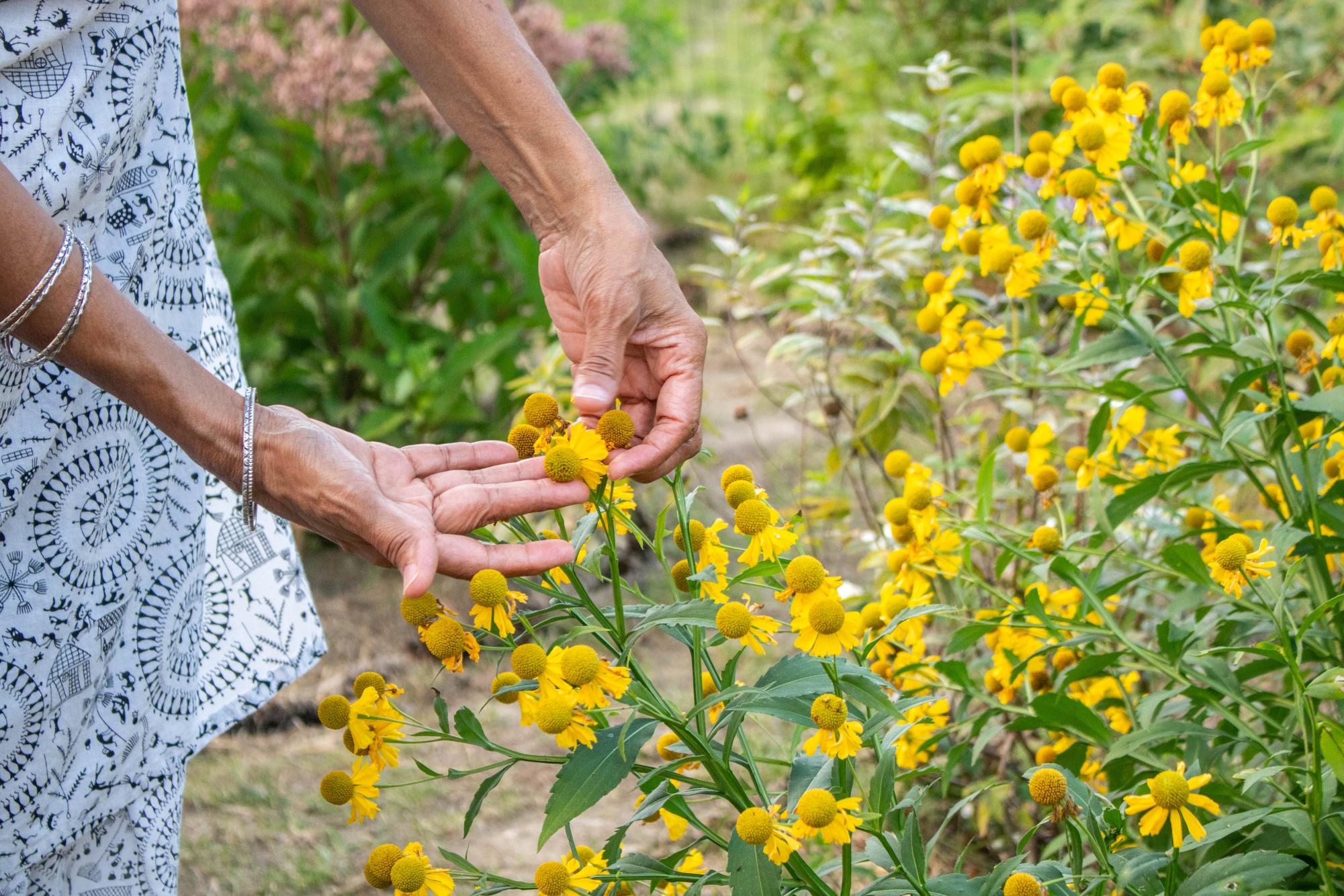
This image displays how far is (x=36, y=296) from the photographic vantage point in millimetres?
917

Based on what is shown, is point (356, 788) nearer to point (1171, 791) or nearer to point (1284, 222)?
point (1171, 791)

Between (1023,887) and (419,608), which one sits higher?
(419,608)

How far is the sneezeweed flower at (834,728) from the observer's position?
93 cm

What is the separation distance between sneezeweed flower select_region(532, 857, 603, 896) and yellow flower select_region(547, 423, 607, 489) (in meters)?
0.30

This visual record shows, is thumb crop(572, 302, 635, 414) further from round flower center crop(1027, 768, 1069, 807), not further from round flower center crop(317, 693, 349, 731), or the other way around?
round flower center crop(1027, 768, 1069, 807)

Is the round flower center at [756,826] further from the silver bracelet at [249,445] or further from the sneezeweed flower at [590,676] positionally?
the silver bracelet at [249,445]

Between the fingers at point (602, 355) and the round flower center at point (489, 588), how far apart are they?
8.6 inches

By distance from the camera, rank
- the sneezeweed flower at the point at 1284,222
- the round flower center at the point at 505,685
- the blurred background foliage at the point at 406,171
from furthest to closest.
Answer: the blurred background foliage at the point at 406,171, the sneezeweed flower at the point at 1284,222, the round flower center at the point at 505,685

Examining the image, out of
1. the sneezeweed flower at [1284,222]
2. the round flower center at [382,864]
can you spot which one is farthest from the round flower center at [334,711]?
the sneezeweed flower at [1284,222]

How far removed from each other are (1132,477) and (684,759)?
0.82 metres

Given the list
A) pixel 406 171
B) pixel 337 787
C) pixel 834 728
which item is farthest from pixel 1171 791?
pixel 406 171

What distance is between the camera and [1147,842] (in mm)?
1365

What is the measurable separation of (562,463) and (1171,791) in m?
0.56

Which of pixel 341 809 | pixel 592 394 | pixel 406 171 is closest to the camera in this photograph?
pixel 592 394
